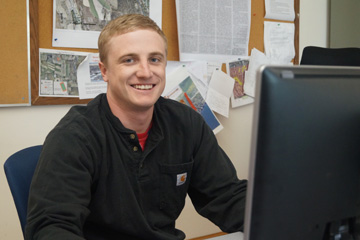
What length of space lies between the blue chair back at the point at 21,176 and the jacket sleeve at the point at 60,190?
0.10 metres

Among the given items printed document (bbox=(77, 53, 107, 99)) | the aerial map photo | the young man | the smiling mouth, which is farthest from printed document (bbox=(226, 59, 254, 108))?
the smiling mouth

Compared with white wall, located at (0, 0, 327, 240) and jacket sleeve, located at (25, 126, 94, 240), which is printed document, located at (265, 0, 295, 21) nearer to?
white wall, located at (0, 0, 327, 240)

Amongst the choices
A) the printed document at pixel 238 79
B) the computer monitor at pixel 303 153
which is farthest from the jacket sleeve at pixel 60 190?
the printed document at pixel 238 79

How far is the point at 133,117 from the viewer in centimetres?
122

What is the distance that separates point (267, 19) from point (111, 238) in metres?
1.94

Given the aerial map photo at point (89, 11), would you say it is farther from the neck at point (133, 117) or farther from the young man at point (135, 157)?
the neck at point (133, 117)

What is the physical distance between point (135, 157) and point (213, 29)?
140cm

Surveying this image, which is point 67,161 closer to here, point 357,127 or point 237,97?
point 357,127

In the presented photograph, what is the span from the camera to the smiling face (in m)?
1.18

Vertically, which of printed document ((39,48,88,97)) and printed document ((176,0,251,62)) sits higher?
printed document ((176,0,251,62))

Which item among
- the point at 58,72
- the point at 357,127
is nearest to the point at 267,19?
the point at 58,72

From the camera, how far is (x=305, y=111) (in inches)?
21.2

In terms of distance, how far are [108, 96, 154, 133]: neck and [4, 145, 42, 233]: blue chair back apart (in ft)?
0.90

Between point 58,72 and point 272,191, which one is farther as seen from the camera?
point 58,72
